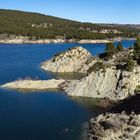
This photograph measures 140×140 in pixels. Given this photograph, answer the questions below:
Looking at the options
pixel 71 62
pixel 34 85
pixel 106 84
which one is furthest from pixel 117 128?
pixel 71 62

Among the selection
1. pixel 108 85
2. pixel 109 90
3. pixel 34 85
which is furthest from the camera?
pixel 34 85

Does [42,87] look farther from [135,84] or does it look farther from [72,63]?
[72,63]

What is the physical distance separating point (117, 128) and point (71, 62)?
5966cm

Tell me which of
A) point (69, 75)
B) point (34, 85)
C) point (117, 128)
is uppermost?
point (117, 128)

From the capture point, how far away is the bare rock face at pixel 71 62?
104625 millimetres

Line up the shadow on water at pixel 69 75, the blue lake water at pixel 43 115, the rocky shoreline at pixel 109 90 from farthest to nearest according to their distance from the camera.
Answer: the shadow on water at pixel 69 75 → the blue lake water at pixel 43 115 → the rocky shoreline at pixel 109 90

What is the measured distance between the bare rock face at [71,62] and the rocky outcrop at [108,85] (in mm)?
27658

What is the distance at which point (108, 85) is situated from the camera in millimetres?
72438

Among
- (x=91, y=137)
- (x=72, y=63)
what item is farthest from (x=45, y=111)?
(x=72, y=63)

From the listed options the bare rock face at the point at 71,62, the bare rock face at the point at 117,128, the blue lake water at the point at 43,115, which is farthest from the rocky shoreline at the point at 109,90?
the bare rock face at the point at 71,62

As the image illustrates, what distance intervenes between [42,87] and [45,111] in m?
17.8

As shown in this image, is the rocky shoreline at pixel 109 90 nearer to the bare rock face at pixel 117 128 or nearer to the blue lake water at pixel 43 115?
the bare rock face at pixel 117 128

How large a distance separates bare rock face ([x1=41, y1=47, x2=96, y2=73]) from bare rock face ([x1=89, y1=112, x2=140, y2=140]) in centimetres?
5120

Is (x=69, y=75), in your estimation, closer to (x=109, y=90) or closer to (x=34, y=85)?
(x=34, y=85)
